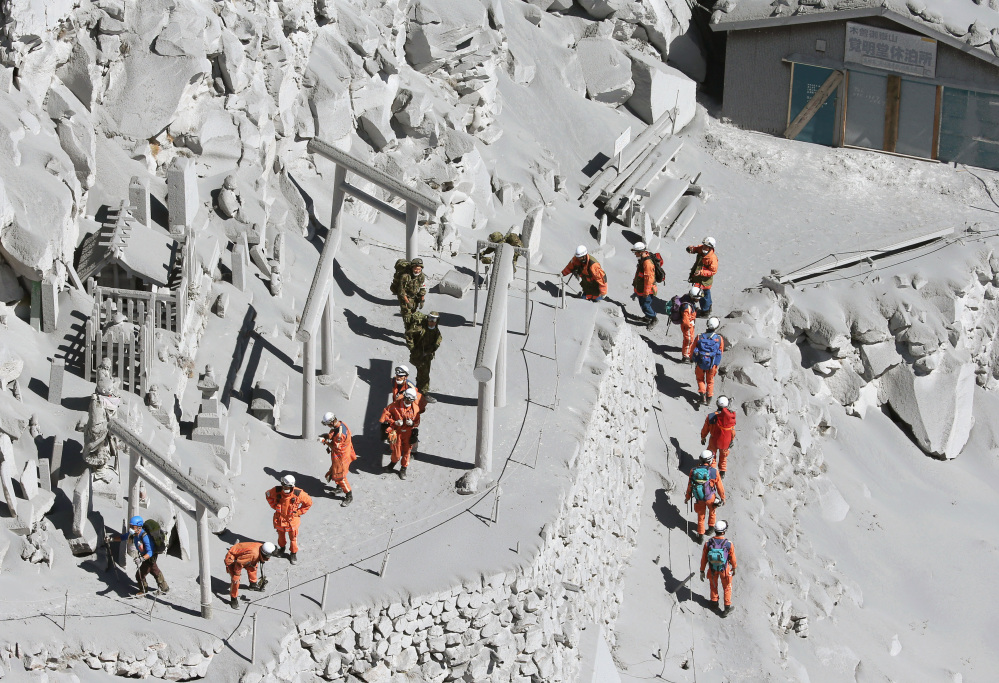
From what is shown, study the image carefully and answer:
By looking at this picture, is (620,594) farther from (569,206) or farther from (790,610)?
(569,206)

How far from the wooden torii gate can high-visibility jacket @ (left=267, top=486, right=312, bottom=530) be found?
3.29 ft

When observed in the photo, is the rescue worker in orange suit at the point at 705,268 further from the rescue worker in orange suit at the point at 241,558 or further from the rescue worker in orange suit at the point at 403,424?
the rescue worker in orange suit at the point at 241,558

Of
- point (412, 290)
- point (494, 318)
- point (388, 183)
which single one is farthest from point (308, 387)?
point (388, 183)

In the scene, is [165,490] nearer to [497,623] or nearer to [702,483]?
[497,623]

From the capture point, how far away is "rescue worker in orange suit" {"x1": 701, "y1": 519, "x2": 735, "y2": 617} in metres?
19.4

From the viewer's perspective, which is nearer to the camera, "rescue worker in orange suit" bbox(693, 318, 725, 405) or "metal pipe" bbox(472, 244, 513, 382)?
"metal pipe" bbox(472, 244, 513, 382)

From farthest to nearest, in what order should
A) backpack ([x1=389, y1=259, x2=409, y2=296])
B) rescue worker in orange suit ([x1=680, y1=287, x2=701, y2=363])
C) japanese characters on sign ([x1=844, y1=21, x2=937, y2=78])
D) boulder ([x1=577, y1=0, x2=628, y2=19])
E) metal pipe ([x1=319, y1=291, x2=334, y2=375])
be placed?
boulder ([x1=577, y1=0, x2=628, y2=19]), japanese characters on sign ([x1=844, y1=21, x2=937, y2=78]), rescue worker in orange suit ([x1=680, y1=287, x2=701, y2=363]), backpack ([x1=389, y1=259, x2=409, y2=296]), metal pipe ([x1=319, y1=291, x2=334, y2=375])

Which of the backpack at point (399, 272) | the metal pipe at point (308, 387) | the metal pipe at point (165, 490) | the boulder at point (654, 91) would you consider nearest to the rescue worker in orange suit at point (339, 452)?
the metal pipe at point (308, 387)

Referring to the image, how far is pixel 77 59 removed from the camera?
20578 millimetres

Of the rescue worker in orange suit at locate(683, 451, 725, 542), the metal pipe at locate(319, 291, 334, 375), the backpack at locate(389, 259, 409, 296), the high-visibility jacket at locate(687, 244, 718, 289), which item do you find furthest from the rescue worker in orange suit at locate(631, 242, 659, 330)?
the metal pipe at locate(319, 291, 334, 375)

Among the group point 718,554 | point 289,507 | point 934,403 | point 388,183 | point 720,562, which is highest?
point 388,183

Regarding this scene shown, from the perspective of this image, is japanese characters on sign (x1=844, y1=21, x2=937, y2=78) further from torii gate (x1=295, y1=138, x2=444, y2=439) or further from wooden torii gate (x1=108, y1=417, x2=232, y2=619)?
wooden torii gate (x1=108, y1=417, x2=232, y2=619)

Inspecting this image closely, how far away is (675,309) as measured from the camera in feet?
76.4

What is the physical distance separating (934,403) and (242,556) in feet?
49.3
